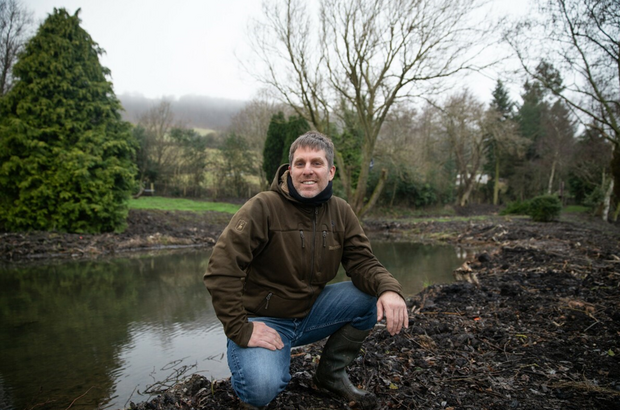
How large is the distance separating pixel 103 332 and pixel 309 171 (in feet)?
11.3

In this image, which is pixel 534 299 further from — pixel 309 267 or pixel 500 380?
pixel 309 267

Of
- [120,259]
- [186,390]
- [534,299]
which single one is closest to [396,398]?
[186,390]

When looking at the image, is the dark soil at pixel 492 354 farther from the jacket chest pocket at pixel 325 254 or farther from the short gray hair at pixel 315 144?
the short gray hair at pixel 315 144

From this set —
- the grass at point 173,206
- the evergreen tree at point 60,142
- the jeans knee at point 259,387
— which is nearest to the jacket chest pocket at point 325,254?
the jeans knee at point 259,387

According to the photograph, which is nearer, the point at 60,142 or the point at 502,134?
the point at 60,142

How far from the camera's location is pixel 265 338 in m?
2.03

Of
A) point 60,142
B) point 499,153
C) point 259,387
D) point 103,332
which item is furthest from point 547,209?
point 60,142

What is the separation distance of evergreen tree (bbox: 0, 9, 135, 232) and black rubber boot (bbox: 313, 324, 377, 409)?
395 inches

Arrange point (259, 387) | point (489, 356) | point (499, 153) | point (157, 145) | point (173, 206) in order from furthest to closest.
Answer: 1. point (499, 153)
2. point (157, 145)
3. point (173, 206)
4. point (489, 356)
5. point (259, 387)

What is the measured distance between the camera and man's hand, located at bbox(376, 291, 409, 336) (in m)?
2.12

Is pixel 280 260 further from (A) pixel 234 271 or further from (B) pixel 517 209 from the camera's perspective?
(B) pixel 517 209

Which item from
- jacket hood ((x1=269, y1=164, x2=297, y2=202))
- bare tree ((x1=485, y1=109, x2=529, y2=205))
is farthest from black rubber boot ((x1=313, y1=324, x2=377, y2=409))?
bare tree ((x1=485, y1=109, x2=529, y2=205))

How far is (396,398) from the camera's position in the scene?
232 cm

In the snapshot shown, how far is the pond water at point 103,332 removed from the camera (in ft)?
9.38
